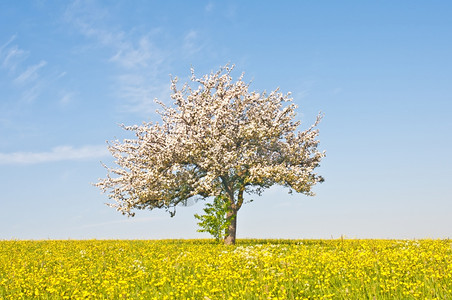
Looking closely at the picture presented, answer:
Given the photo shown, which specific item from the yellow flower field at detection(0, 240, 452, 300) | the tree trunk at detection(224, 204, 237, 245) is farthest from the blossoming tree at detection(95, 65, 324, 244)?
the yellow flower field at detection(0, 240, 452, 300)

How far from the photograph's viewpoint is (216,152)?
2555 cm

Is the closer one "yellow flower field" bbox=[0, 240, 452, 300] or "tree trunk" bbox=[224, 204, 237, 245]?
"yellow flower field" bbox=[0, 240, 452, 300]

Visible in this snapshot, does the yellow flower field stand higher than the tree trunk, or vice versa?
the tree trunk

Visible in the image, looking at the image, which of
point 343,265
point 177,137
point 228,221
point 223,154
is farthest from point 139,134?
point 343,265

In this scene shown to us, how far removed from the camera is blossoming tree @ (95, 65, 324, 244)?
2588 cm

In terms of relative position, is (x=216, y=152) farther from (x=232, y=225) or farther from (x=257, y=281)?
(x=257, y=281)

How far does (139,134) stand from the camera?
93.6 feet

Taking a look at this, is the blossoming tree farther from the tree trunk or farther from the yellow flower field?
the yellow flower field

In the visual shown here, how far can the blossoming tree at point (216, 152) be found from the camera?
25.9 m

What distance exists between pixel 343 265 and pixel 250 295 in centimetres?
421

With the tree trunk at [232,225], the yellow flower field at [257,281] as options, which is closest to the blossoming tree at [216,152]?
the tree trunk at [232,225]

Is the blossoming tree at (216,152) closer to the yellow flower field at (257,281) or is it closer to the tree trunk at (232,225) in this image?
the tree trunk at (232,225)

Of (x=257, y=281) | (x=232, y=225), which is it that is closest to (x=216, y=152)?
Answer: (x=232, y=225)

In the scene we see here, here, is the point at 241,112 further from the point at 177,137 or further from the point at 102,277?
the point at 102,277
